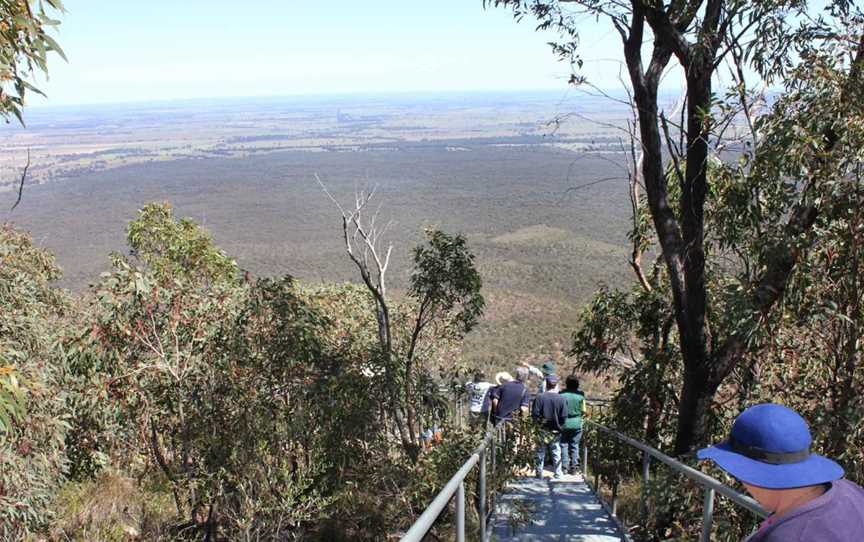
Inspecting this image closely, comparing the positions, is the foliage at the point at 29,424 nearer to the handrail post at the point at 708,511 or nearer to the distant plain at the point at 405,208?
the handrail post at the point at 708,511

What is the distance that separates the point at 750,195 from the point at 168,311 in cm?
613

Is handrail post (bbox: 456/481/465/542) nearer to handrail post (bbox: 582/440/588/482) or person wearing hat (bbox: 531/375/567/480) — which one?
person wearing hat (bbox: 531/375/567/480)

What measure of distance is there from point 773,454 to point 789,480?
0.29 feet

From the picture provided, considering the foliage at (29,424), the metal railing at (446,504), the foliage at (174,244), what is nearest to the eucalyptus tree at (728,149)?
the metal railing at (446,504)

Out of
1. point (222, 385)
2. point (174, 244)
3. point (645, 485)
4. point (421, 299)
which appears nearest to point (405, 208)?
point (174, 244)

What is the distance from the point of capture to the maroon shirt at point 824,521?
1860 mm

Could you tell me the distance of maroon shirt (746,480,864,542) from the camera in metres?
1.86

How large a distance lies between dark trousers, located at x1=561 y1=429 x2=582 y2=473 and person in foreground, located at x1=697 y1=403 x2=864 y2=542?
5.94 metres

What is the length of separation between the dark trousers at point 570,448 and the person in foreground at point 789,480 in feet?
19.5

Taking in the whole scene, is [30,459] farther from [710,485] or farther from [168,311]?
[710,485]

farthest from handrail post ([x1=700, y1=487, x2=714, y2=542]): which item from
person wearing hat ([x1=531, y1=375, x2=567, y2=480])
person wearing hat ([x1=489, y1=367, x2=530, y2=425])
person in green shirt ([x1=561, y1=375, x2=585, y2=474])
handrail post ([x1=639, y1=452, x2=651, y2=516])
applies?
person in green shirt ([x1=561, y1=375, x2=585, y2=474])

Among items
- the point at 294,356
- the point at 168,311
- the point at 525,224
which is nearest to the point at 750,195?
the point at 294,356

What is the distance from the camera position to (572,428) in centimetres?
792

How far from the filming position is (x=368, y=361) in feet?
28.1
